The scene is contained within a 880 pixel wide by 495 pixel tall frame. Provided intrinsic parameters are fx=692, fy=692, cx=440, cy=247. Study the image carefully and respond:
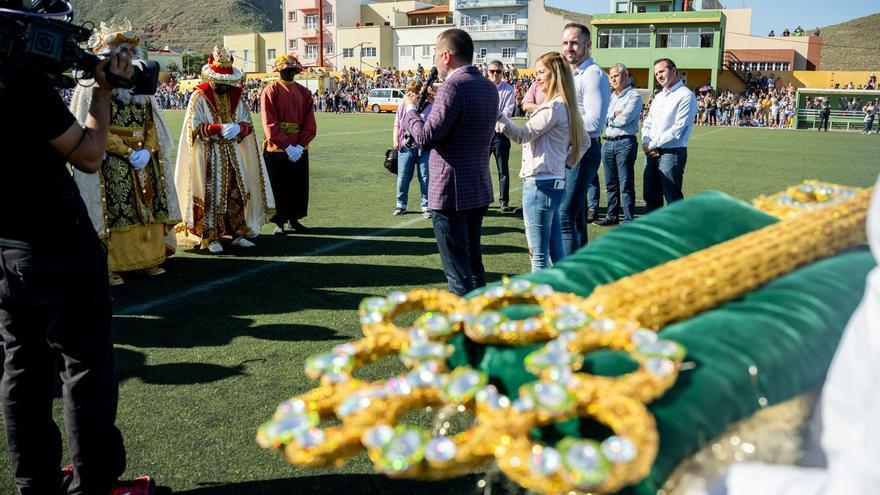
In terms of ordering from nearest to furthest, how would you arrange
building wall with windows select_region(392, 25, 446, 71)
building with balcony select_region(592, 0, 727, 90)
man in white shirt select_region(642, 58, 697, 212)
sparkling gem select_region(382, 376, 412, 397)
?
sparkling gem select_region(382, 376, 412, 397)
man in white shirt select_region(642, 58, 697, 212)
building with balcony select_region(592, 0, 727, 90)
building wall with windows select_region(392, 25, 446, 71)

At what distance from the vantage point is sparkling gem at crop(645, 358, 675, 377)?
1.07 meters

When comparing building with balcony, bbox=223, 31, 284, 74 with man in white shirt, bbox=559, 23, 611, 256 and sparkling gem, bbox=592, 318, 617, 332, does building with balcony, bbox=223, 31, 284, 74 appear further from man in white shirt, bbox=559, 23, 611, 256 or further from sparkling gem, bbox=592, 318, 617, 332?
sparkling gem, bbox=592, 318, 617, 332

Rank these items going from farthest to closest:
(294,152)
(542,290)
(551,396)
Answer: (294,152), (542,290), (551,396)

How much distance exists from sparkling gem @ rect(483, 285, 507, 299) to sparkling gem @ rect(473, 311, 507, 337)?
0.10 metres

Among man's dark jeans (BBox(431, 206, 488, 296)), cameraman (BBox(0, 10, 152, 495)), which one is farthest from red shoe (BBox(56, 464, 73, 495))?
man's dark jeans (BBox(431, 206, 488, 296))

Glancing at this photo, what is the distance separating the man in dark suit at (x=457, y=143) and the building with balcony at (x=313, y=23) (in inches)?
2640

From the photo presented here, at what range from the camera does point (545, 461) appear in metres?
0.97

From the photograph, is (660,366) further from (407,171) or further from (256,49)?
(256,49)

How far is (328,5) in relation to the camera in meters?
70.3

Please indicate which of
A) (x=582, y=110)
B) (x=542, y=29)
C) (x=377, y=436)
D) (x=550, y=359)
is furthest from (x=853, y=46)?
(x=377, y=436)

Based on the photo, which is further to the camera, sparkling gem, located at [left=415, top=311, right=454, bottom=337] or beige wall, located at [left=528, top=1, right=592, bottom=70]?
beige wall, located at [left=528, top=1, right=592, bottom=70]

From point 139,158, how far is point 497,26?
195 ft

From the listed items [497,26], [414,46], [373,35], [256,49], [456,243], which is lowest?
[456,243]


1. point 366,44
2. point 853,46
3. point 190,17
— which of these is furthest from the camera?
point 190,17
